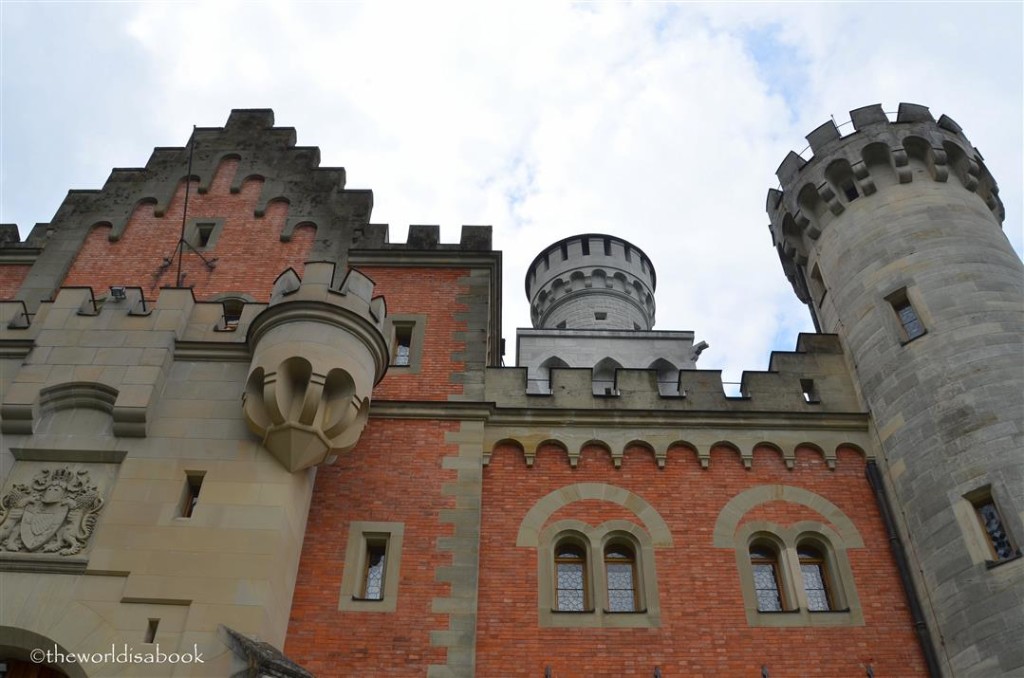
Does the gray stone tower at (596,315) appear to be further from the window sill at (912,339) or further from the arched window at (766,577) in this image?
the arched window at (766,577)

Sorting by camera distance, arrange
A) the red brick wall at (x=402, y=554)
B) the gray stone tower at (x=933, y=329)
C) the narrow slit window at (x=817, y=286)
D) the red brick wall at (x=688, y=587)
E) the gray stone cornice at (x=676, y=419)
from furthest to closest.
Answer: the narrow slit window at (x=817, y=286) → the gray stone cornice at (x=676, y=419) → the red brick wall at (x=688, y=587) → the gray stone tower at (x=933, y=329) → the red brick wall at (x=402, y=554)

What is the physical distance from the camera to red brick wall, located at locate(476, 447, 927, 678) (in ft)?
42.4

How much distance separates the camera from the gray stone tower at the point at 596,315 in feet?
96.5

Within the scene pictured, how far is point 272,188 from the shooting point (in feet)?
64.5

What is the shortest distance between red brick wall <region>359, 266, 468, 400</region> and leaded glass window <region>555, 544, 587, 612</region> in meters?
3.66

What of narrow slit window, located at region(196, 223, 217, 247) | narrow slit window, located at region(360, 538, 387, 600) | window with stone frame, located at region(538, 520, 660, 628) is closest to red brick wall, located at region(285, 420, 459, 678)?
narrow slit window, located at region(360, 538, 387, 600)

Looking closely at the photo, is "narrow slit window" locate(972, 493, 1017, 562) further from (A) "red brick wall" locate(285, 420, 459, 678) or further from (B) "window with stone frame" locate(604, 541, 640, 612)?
(A) "red brick wall" locate(285, 420, 459, 678)

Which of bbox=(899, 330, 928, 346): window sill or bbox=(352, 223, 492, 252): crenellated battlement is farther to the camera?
bbox=(352, 223, 492, 252): crenellated battlement

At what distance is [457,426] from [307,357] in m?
3.59

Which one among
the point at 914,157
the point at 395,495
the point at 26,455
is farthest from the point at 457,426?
the point at 914,157

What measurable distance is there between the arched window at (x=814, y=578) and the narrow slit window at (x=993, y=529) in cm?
Answer: 257

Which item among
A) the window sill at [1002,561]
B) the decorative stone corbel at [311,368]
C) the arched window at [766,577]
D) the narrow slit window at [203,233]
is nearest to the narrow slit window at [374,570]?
the decorative stone corbel at [311,368]

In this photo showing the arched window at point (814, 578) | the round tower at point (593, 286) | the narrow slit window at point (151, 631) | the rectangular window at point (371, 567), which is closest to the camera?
the narrow slit window at point (151, 631)

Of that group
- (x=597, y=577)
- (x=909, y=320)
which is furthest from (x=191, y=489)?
(x=909, y=320)
